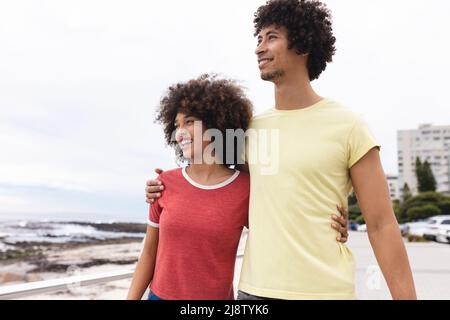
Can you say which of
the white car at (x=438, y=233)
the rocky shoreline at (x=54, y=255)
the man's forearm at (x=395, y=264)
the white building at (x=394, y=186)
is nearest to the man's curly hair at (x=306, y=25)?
the man's forearm at (x=395, y=264)

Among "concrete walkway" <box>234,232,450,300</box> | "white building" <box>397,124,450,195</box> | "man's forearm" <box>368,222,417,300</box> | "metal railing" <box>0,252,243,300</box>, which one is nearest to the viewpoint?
"man's forearm" <box>368,222,417,300</box>

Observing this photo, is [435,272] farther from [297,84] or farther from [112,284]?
[297,84]

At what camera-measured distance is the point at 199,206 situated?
63.7 inches

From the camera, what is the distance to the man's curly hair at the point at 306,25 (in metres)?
1.64

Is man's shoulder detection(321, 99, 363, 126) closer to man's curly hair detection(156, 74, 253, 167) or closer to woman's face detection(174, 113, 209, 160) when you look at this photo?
man's curly hair detection(156, 74, 253, 167)

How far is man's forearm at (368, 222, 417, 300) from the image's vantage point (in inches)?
56.2

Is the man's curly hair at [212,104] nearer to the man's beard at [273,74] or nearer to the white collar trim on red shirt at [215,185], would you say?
the white collar trim on red shirt at [215,185]

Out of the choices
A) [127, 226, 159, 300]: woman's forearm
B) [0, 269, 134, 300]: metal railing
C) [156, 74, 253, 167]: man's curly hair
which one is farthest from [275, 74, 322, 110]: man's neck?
[0, 269, 134, 300]: metal railing

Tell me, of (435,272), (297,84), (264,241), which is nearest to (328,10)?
(297,84)

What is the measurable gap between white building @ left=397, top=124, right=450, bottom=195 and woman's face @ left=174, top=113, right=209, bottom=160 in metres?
79.9

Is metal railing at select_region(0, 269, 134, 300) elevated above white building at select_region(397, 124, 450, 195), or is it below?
below

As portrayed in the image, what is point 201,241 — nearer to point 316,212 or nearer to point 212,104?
point 316,212

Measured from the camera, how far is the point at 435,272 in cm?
874

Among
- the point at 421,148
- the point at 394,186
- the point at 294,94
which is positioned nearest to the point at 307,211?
the point at 294,94
